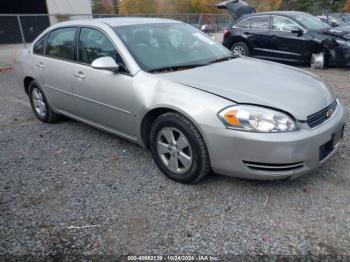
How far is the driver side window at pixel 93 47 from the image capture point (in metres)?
3.79

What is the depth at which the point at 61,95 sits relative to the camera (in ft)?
15.2

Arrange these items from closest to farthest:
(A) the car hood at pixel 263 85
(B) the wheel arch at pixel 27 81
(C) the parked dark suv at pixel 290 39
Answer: (A) the car hood at pixel 263 85 → (B) the wheel arch at pixel 27 81 → (C) the parked dark suv at pixel 290 39

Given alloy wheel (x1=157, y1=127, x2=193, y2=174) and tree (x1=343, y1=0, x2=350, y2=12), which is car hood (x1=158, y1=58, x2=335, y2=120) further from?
tree (x1=343, y1=0, x2=350, y2=12)

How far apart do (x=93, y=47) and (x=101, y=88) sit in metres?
0.58

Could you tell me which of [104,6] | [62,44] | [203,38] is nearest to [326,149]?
[203,38]

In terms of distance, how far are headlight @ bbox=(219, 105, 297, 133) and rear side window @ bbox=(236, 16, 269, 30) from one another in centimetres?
724

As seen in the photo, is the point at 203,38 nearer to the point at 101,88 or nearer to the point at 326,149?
the point at 101,88

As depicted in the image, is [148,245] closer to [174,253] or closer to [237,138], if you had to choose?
[174,253]

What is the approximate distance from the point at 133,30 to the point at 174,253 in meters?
2.56

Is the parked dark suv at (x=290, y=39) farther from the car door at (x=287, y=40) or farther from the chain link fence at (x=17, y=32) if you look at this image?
the chain link fence at (x=17, y=32)

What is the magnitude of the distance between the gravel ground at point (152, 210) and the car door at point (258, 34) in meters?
5.70

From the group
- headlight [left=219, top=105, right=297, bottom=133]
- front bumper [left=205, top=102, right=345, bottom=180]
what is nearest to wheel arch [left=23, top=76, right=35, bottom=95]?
front bumper [left=205, top=102, right=345, bottom=180]

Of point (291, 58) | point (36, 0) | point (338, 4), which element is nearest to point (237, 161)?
point (291, 58)

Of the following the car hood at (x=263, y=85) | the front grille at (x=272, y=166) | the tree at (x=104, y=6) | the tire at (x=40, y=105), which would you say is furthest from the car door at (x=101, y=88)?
the tree at (x=104, y=6)
